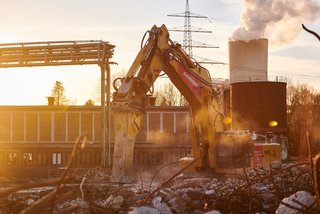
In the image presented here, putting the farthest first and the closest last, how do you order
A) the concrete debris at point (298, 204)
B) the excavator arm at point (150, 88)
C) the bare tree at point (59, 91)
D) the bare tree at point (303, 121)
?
1. the bare tree at point (59, 91)
2. the bare tree at point (303, 121)
3. the excavator arm at point (150, 88)
4. the concrete debris at point (298, 204)

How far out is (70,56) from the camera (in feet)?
86.8

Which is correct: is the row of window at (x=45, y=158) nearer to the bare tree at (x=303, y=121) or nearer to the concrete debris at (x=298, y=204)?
the bare tree at (x=303, y=121)

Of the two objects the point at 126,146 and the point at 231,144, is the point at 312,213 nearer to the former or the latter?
the point at 126,146

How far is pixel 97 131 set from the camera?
39.3m

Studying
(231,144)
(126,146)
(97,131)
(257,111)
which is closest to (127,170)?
(126,146)

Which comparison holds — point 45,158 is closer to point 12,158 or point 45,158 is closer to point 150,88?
point 12,158

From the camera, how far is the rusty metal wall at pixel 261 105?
114 ft

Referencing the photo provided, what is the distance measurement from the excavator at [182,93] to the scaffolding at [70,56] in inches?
459

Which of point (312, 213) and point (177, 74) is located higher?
point (177, 74)

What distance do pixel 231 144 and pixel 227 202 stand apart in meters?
10.4

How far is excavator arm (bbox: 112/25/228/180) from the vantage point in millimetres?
10578

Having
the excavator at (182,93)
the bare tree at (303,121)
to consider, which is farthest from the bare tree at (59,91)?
the excavator at (182,93)

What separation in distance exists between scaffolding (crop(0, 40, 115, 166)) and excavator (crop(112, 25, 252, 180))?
1167 cm

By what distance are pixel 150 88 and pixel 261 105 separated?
23.6 metres
